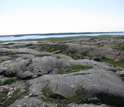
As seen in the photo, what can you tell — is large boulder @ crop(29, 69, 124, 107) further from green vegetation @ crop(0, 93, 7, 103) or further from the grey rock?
green vegetation @ crop(0, 93, 7, 103)

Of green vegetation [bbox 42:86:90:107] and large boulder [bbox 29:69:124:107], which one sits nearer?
green vegetation [bbox 42:86:90:107]

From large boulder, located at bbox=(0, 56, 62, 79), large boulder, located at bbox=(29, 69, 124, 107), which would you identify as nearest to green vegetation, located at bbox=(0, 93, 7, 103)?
large boulder, located at bbox=(29, 69, 124, 107)

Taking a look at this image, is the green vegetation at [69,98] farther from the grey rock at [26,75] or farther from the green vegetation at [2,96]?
the grey rock at [26,75]

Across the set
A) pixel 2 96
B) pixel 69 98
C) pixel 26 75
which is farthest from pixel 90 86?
pixel 2 96

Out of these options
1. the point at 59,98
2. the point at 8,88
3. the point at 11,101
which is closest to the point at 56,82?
the point at 59,98

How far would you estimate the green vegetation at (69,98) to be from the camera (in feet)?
37.0

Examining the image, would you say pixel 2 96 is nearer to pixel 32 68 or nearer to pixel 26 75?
pixel 26 75

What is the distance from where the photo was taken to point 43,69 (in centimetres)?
1889

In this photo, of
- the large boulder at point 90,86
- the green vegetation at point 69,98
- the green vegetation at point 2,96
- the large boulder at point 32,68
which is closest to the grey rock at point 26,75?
the large boulder at point 32,68

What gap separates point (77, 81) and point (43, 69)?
6.93 m

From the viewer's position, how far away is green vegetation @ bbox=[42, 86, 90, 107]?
11292 millimetres

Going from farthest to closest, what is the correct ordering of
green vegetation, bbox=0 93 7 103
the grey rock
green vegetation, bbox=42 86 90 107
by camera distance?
the grey rock < green vegetation, bbox=0 93 7 103 < green vegetation, bbox=42 86 90 107

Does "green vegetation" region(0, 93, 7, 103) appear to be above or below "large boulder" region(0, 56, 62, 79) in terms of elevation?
below

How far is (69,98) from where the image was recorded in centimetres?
1165
